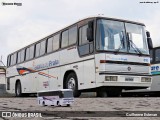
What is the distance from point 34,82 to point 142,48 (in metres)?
6.84

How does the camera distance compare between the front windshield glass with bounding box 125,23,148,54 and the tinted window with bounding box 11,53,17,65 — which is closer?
the front windshield glass with bounding box 125,23,148,54

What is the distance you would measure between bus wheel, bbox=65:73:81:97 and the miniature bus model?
211 inches

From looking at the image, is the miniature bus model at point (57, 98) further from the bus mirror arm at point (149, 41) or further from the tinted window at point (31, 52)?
the tinted window at point (31, 52)

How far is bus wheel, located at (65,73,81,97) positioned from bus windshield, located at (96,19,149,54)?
200 centimetres

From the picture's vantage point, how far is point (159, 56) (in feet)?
50.4

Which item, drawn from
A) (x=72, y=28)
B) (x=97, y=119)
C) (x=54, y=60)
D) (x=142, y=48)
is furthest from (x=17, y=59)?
(x=97, y=119)

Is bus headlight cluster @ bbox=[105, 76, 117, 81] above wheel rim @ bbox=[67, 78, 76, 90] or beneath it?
above

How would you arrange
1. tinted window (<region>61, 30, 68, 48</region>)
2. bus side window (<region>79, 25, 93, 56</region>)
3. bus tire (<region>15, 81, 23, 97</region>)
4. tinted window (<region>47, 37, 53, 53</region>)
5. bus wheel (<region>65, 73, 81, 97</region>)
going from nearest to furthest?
bus side window (<region>79, 25, 93, 56</region>) → bus wheel (<region>65, 73, 81, 97</region>) → tinted window (<region>61, 30, 68, 48</region>) → tinted window (<region>47, 37, 53, 53</region>) → bus tire (<region>15, 81, 23, 97</region>)

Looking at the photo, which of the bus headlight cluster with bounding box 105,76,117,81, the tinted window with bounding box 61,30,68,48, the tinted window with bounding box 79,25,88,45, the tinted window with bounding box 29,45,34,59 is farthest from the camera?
the tinted window with bounding box 29,45,34,59

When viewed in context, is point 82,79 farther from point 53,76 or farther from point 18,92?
point 18,92

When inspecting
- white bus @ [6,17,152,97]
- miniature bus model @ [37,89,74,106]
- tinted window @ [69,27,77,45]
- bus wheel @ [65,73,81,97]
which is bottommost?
miniature bus model @ [37,89,74,106]

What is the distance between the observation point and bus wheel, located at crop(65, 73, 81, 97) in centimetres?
1191

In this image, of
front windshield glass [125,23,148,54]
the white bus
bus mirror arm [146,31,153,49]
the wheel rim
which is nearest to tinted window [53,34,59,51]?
the white bus

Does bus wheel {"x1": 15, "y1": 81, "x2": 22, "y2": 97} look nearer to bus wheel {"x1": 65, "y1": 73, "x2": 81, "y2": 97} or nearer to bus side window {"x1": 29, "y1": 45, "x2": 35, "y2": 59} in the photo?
bus side window {"x1": 29, "y1": 45, "x2": 35, "y2": 59}
